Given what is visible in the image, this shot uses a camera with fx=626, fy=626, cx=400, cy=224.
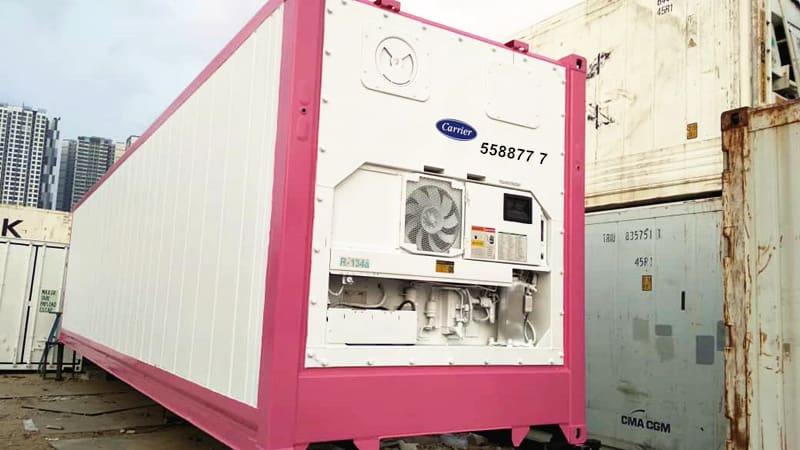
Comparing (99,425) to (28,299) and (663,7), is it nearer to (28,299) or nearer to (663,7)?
(28,299)

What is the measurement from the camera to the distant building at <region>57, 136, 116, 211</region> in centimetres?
3562

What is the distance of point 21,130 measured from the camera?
3516 cm

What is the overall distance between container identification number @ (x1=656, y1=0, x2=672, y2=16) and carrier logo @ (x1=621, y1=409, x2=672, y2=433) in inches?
145

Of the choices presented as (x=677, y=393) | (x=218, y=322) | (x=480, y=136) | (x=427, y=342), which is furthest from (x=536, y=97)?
(x=677, y=393)

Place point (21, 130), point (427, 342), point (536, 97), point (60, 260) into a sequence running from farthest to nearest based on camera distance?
point (21, 130) → point (60, 260) → point (536, 97) → point (427, 342)

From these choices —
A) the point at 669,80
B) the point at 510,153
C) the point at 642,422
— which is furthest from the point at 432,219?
the point at 669,80

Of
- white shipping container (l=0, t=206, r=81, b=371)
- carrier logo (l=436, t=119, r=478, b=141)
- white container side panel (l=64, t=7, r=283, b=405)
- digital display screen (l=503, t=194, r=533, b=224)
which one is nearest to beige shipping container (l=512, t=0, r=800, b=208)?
digital display screen (l=503, t=194, r=533, b=224)

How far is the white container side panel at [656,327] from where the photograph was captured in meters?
4.99

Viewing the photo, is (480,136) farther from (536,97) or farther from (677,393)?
(677,393)

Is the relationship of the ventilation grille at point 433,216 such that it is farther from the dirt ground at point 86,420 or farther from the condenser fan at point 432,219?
the dirt ground at point 86,420

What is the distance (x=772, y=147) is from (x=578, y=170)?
102cm

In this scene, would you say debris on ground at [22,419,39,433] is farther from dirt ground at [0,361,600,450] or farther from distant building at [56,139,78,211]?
distant building at [56,139,78,211]

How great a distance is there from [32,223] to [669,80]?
14401 millimetres

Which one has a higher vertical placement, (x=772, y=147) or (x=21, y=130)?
(x=21, y=130)
